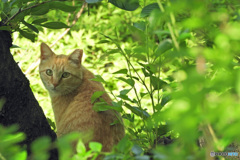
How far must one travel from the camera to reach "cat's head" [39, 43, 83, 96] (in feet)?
8.22

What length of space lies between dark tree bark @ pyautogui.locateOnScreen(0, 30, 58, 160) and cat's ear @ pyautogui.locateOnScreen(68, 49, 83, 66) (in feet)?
3.90

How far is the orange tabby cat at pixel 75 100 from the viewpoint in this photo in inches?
72.7

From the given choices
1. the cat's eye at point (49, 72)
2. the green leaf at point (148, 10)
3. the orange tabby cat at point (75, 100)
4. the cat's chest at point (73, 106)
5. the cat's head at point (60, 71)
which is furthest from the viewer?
the cat's eye at point (49, 72)

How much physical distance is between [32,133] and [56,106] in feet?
3.47

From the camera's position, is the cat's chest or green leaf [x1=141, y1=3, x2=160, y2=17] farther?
the cat's chest

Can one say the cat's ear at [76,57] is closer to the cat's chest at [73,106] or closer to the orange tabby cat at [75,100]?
the orange tabby cat at [75,100]

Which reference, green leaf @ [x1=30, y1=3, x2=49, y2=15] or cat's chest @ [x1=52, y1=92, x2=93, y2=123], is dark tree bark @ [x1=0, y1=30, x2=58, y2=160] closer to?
green leaf @ [x1=30, y1=3, x2=49, y2=15]

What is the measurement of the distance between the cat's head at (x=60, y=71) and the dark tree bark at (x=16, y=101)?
1.05 m

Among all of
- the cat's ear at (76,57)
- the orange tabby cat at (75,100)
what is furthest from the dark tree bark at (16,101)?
the cat's ear at (76,57)

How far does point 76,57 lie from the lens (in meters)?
2.62

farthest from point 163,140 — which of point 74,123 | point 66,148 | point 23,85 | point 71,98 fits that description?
point 66,148

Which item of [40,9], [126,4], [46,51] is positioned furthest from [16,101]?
[46,51]

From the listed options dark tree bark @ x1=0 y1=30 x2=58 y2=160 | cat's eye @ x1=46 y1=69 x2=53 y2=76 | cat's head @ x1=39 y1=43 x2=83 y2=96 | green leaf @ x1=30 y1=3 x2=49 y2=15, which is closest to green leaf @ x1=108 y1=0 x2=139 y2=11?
green leaf @ x1=30 y1=3 x2=49 y2=15

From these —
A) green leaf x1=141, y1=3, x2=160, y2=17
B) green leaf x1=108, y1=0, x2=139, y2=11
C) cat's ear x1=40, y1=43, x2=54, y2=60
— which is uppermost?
green leaf x1=108, y1=0, x2=139, y2=11
